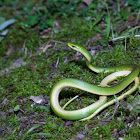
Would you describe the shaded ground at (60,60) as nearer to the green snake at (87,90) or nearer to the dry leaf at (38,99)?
the dry leaf at (38,99)

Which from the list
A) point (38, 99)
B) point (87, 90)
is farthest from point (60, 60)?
point (87, 90)

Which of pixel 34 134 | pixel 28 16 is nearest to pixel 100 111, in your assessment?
pixel 34 134

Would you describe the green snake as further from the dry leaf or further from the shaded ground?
the dry leaf

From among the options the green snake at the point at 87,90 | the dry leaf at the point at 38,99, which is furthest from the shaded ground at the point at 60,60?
the green snake at the point at 87,90

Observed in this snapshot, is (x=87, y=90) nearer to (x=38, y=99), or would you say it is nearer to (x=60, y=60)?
(x=38, y=99)

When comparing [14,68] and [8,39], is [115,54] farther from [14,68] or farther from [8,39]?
[8,39]

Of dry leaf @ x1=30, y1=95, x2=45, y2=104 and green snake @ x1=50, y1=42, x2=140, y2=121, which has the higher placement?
green snake @ x1=50, y1=42, x2=140, y2=121

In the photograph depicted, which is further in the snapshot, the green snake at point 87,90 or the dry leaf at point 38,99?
the dry leaf at point 38,99

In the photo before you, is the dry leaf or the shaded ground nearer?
the shaded ground

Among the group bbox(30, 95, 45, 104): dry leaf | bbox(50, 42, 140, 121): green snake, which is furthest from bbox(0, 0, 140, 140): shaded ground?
bbox(50, 42, 140, 121): green snake

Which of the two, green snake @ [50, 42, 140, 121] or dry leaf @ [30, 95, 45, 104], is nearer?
green snake @ [50, 42, 140, 121]

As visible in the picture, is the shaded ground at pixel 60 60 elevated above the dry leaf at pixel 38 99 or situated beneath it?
elevated above

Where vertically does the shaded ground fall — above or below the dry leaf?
above
